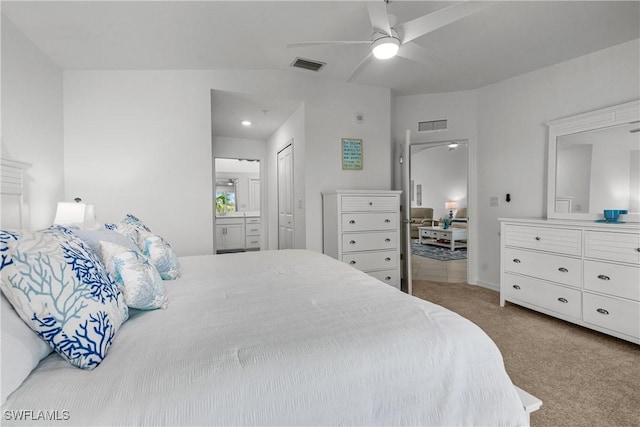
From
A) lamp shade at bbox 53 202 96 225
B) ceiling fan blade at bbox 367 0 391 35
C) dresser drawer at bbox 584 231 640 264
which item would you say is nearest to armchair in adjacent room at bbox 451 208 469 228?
dresser drawer at bbox 584 231 640 264

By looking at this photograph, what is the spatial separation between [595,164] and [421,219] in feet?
16.6

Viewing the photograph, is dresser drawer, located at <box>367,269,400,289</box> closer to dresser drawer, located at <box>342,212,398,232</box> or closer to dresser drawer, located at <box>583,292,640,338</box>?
dresser drawer, located at <box>342,212,398,232</box>

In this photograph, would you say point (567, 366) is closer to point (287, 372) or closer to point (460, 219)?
point (287, 372)

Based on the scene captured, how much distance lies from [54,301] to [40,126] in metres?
2.51

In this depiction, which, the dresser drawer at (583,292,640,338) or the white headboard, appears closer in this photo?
the white headboard

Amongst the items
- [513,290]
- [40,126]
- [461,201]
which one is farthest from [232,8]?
[461,201]

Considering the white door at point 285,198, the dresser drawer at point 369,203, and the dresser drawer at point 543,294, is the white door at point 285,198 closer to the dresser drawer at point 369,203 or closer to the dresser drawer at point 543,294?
the dresser drawer at point 369,203

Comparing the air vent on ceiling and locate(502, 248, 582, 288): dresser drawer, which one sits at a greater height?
the air vent on ceiling

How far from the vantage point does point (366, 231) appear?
318cm

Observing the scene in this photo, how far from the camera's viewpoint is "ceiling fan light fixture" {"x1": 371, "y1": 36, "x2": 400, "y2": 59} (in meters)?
1.93

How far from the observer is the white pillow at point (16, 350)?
2.16 feet

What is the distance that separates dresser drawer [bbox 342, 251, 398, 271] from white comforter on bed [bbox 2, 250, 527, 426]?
6.34ft

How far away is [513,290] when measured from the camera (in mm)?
2971

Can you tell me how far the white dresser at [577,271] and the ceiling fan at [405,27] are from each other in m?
1.84
